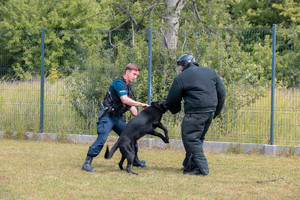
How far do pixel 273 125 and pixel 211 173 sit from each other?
9.34ft

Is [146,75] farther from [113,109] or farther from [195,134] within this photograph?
[195,134]

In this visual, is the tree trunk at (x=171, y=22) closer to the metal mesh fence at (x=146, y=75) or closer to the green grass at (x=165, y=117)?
the metal mesh fence at (x=146, y=75)

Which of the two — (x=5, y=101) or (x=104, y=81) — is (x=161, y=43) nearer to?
(x=104, y=81)

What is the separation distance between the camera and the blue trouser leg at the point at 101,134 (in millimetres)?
7562

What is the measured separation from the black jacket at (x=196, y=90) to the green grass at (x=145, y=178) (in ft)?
3.81

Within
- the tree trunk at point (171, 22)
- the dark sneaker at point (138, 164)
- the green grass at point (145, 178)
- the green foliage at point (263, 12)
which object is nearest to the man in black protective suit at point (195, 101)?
the green grass at point (145, 178)

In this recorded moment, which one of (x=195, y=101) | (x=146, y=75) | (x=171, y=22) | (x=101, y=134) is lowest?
(x=101, y=134)

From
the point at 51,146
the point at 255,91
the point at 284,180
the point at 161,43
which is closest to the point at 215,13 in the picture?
the point at 161,43

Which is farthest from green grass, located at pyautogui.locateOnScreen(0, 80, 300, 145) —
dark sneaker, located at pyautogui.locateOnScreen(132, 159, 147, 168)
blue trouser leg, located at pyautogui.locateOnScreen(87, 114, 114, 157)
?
blue trouser leg, located at pyautogui.locateOnScreen(87, 114, 114, 157)

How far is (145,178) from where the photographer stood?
23.0ft

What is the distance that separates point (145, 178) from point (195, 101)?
1478 mm

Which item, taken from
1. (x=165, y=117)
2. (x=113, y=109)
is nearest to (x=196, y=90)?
(x=113, y=109)

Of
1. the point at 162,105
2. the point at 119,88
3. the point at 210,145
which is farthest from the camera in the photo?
the point at 210,145

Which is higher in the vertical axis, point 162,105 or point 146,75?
point 146,75
